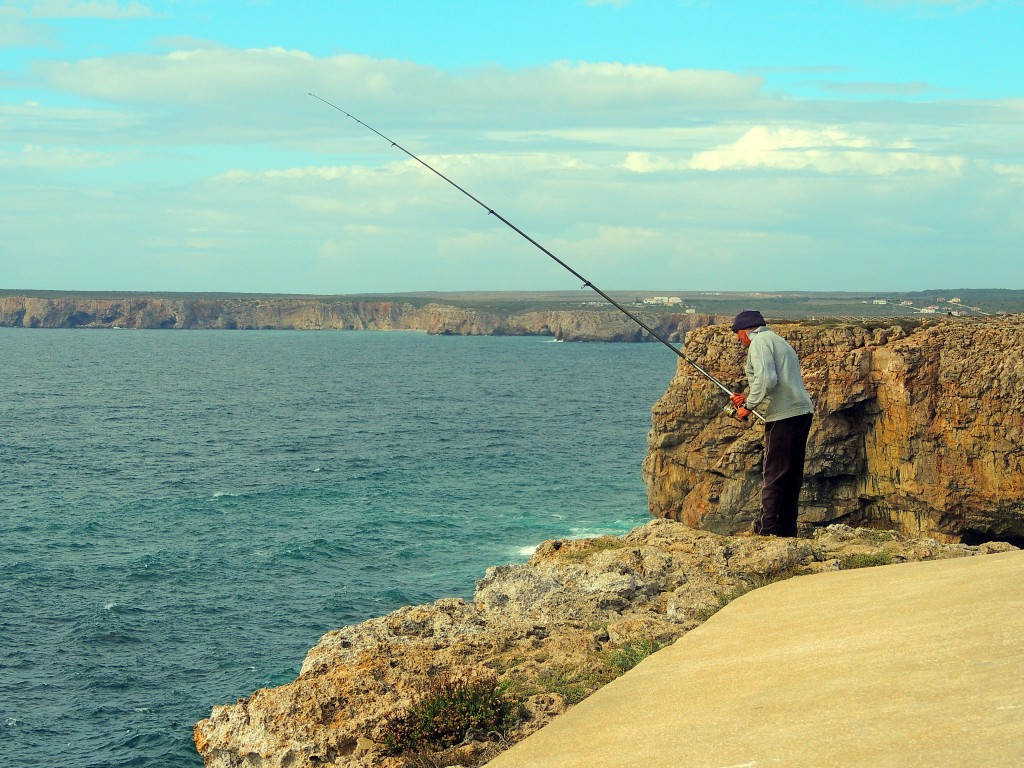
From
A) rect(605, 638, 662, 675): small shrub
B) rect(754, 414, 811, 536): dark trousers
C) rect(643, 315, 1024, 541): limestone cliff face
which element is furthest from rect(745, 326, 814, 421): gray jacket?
rect(643, 315, 1024, 541): limestone cliff face

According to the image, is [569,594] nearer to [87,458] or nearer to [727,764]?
[727,764]

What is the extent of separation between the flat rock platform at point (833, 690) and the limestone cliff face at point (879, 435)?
22.1 metres

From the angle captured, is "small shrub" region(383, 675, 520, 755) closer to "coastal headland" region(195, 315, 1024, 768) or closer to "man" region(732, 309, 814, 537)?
"coastal headland" region(195, 315, 1024, 768)

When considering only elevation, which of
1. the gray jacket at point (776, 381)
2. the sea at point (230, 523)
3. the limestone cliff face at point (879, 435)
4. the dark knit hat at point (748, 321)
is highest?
the dark knit hat at point (748, 321)

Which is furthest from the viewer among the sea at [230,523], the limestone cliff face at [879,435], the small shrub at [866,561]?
the limestone cliff face at [879,435]

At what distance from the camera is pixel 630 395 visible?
288ft

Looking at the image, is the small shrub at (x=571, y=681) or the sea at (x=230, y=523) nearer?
the small shrub at (x=571, y=681)

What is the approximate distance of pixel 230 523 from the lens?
118 ft

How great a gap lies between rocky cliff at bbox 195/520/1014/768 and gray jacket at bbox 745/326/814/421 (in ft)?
4.66

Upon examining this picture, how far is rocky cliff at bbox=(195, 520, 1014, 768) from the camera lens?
6125 millimetres

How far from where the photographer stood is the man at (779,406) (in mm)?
9977

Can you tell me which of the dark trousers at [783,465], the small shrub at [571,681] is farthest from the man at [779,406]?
the small shrub at [571,681]

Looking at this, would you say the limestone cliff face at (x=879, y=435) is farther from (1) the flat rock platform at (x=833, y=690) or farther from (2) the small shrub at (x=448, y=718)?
(2) the small shrub at (x=448, y=718)

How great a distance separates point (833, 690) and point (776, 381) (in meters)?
5.16
